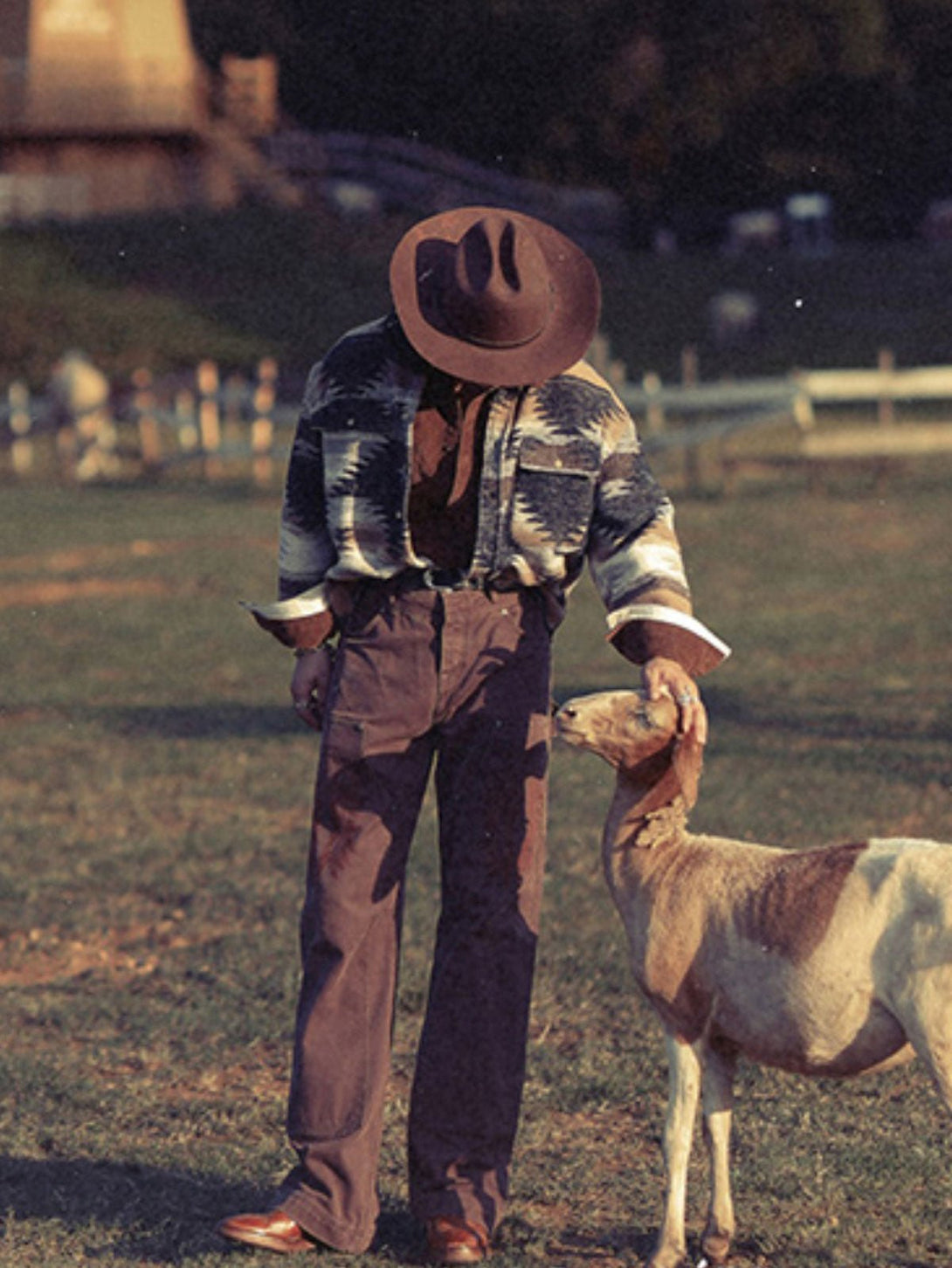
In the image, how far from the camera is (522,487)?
5027 millimetres

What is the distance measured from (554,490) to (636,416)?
25408 mm

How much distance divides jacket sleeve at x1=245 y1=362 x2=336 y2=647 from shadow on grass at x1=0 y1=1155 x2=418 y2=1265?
1.33 meters

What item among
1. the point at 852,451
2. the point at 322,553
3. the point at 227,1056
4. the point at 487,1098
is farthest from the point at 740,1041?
the point at 852,451

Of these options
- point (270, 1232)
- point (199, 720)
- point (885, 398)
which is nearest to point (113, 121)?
point (885, 398)

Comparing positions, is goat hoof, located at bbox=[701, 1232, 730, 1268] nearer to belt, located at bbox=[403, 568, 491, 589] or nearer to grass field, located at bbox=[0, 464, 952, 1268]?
grass field, located at bbox=[0, 464, 952, 1268]

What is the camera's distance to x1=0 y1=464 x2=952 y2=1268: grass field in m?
5.53

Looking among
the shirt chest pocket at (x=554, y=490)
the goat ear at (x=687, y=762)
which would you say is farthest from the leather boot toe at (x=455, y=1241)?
the shirt chest pocket at (x=554, y=490)

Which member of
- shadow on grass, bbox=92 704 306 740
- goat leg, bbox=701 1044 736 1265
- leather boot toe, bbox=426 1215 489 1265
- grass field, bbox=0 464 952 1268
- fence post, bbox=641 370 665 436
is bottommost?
shadow on grass, bbox=92 704 306 740

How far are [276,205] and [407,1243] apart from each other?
5598 centimetres

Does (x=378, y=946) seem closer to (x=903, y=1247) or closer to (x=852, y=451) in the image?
(x=903, y=1247)

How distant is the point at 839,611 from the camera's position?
17141mm

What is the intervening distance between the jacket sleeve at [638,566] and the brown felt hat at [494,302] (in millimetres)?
251

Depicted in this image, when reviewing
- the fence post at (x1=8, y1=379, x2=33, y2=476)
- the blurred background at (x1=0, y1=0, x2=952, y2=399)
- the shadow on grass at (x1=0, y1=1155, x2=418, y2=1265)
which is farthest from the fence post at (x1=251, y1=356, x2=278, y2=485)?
the shadow on grass at (x1=0, y1=1155, x2=418, y2=1265)

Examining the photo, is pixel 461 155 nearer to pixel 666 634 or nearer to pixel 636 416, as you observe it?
pixel 636 416
